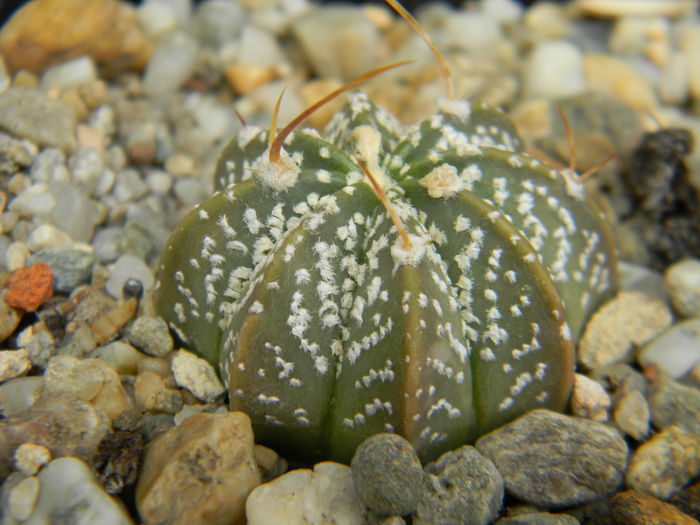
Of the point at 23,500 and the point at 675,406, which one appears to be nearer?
the point at 23,500

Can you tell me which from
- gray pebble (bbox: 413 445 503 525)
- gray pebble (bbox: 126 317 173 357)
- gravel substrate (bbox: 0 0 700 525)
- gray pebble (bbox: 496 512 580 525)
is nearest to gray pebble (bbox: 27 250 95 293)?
gravel substrate (bbox: 0 0 700 525)

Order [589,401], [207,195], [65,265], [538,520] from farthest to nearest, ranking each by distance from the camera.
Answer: [207,195], [65,265], [589,401], [538,520]

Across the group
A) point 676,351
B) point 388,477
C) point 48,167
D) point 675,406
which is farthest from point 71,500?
point 676,351

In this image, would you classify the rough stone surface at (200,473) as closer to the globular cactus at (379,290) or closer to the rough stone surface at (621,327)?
the globular cactus at (379,290)

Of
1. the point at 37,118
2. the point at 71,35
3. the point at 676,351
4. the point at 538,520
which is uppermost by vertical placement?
the point at 71,35

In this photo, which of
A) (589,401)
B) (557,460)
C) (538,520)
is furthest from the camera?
(589,401)

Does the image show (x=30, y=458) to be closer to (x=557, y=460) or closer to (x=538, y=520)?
(x=538, y=520)

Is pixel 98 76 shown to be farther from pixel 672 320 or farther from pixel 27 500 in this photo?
pixel 672 320

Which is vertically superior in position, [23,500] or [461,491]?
[23,500]
